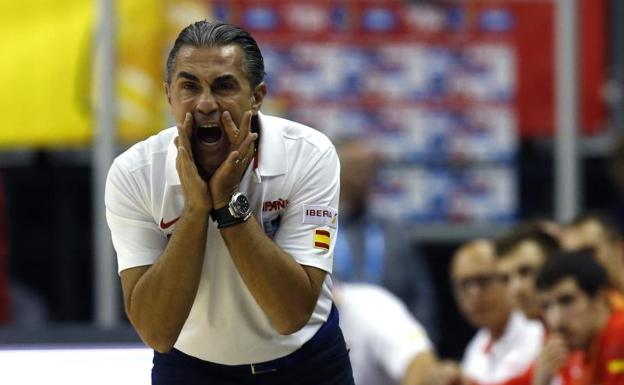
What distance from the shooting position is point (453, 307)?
8586mm

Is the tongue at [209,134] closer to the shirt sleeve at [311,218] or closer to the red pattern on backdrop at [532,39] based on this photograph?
the shirt sleeve at [311,218]

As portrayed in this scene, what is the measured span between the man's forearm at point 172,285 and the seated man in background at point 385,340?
2.76 metres

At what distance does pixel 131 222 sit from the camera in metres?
3.83

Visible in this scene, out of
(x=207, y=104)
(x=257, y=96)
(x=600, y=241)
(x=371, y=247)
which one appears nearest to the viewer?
(x=207, y=104)

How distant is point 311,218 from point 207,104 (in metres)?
0.47

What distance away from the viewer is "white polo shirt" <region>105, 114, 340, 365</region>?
3.79m

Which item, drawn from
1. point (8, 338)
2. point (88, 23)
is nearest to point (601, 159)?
point (88, 23)

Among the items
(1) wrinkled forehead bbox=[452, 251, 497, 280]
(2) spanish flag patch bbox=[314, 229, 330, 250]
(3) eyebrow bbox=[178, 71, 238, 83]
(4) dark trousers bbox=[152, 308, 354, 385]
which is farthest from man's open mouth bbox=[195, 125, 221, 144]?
(1) wrinkled forehead bbox=[452, 251, 497, 280]

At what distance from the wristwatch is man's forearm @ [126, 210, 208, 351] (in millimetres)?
39

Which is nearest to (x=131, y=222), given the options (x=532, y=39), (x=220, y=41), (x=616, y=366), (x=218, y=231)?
(x=218, y=231)

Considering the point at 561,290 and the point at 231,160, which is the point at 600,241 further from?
the point at 231,160

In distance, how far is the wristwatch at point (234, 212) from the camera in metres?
3.61

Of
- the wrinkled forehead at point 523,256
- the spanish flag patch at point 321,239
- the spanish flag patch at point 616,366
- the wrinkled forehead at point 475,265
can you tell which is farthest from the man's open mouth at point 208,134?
the wrinkled forehead at point 475,265

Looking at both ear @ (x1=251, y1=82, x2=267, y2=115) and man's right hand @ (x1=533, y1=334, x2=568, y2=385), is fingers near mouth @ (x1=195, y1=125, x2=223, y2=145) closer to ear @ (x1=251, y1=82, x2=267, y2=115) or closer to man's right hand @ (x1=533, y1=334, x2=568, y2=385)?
ear @ (x1=251, y1=82, x2=267, y2=115)
